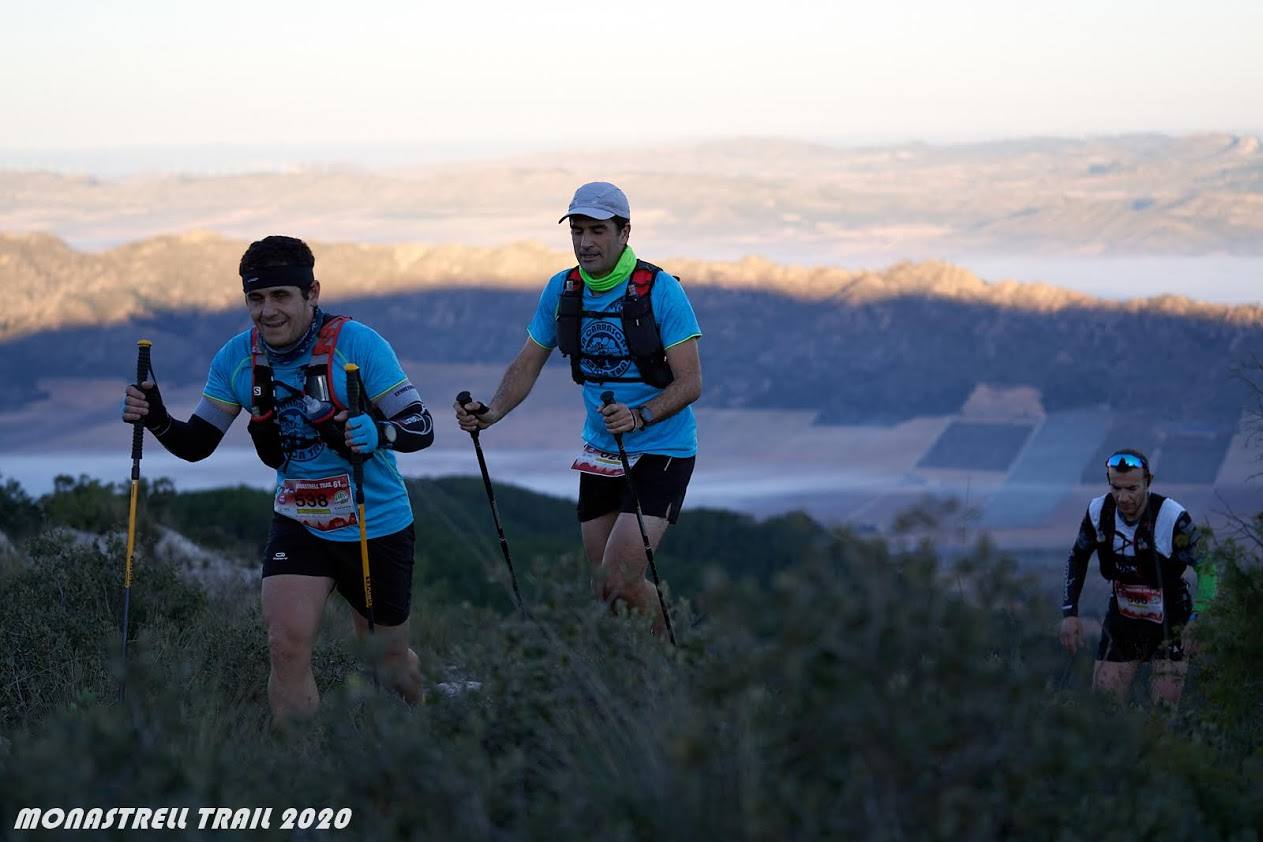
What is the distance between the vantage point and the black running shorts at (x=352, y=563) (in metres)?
6.02

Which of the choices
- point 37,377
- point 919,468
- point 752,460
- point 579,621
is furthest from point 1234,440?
point 579,621

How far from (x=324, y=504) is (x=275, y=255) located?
989mm

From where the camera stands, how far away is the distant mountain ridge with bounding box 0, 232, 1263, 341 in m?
161

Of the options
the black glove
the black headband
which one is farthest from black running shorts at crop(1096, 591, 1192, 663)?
the black glove

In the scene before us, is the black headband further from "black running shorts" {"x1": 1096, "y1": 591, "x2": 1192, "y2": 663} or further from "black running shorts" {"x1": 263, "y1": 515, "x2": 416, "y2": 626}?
"black running shorts" {"x1": 1096, "y1": 591, "x2": 1192, "y2": 663}

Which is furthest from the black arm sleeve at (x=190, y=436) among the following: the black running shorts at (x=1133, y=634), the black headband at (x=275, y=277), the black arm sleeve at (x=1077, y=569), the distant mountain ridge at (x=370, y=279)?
the distant mountain ridge at (x=370, y=279)

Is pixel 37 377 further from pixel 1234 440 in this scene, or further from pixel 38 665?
pixel 38 665

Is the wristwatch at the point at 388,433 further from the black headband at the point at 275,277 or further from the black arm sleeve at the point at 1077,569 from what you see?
the black arm sleeve at the point at 1077,569

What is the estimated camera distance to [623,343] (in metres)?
6.88

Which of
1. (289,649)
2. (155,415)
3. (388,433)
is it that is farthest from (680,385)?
(155,415)

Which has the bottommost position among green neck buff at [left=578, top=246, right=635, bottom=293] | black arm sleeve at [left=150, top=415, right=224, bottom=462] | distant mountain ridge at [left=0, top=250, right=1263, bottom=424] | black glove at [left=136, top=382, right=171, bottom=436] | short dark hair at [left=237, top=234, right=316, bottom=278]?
distant mountain ridge at [left=0, top=250, right=1263, bottom=424]

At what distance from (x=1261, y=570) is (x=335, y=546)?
3675mm

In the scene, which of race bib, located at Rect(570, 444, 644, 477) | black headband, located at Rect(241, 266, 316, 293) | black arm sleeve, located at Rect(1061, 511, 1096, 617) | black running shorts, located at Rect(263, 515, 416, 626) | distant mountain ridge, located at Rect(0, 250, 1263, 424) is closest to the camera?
black headband, located at Rect(241, 266, 316, 293)

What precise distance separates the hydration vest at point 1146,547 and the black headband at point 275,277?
4.46 metres
